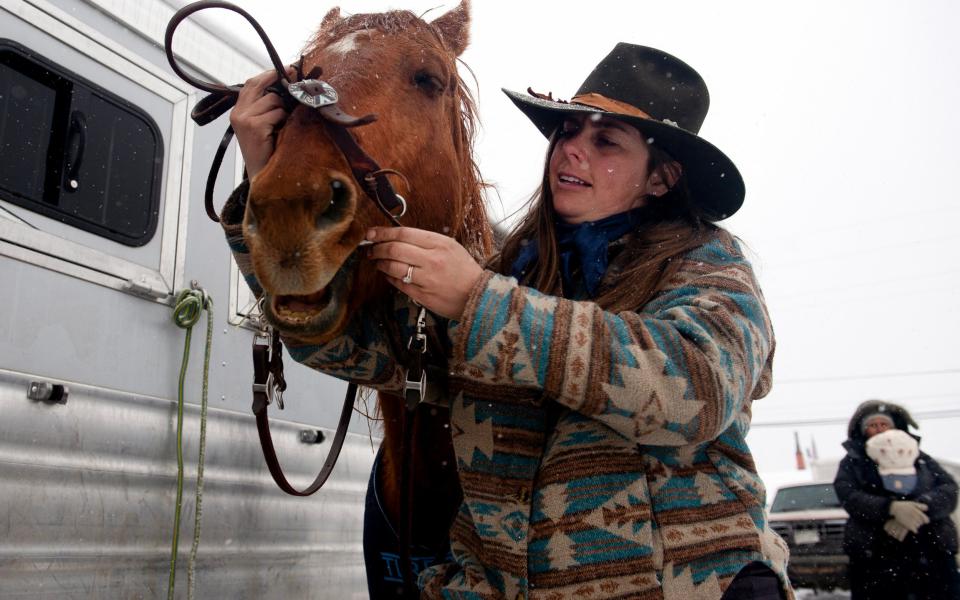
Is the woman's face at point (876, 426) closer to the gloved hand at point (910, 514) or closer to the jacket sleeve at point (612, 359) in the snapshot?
the gloved hand at point (910, 514)

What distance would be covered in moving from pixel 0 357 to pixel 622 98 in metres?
1.98

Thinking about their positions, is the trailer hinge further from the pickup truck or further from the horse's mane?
the pickup truck

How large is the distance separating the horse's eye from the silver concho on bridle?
0.46 metres

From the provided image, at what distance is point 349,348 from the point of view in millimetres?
2078

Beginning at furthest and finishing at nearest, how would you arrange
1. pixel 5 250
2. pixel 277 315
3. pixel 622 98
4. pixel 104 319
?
1. pixel 104 319
2. pixel 5 250
3. pixel 622 98
4. pixel 277 315

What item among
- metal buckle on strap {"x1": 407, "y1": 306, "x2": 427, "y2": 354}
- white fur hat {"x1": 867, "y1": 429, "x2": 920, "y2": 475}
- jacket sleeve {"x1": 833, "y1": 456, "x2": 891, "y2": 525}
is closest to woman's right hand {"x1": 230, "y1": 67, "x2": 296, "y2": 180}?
metal buckle on strap {"x1": 407, "y1": 306, "x2": 427, "y2": 354}

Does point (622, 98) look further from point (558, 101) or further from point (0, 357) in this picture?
point (0, 357)

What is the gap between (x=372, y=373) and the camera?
84.0 inches

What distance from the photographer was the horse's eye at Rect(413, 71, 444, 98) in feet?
7.07

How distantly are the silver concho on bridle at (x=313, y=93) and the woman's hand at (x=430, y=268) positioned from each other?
0.31 metres

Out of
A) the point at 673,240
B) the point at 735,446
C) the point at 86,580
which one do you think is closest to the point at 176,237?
the point at 86,580

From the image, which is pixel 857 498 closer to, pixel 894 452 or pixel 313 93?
pixel 894 452

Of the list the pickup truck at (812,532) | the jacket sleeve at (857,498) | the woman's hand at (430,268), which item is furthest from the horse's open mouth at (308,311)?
the pickup truck at (812,532)

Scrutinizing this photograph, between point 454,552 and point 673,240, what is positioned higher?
point 673,240
